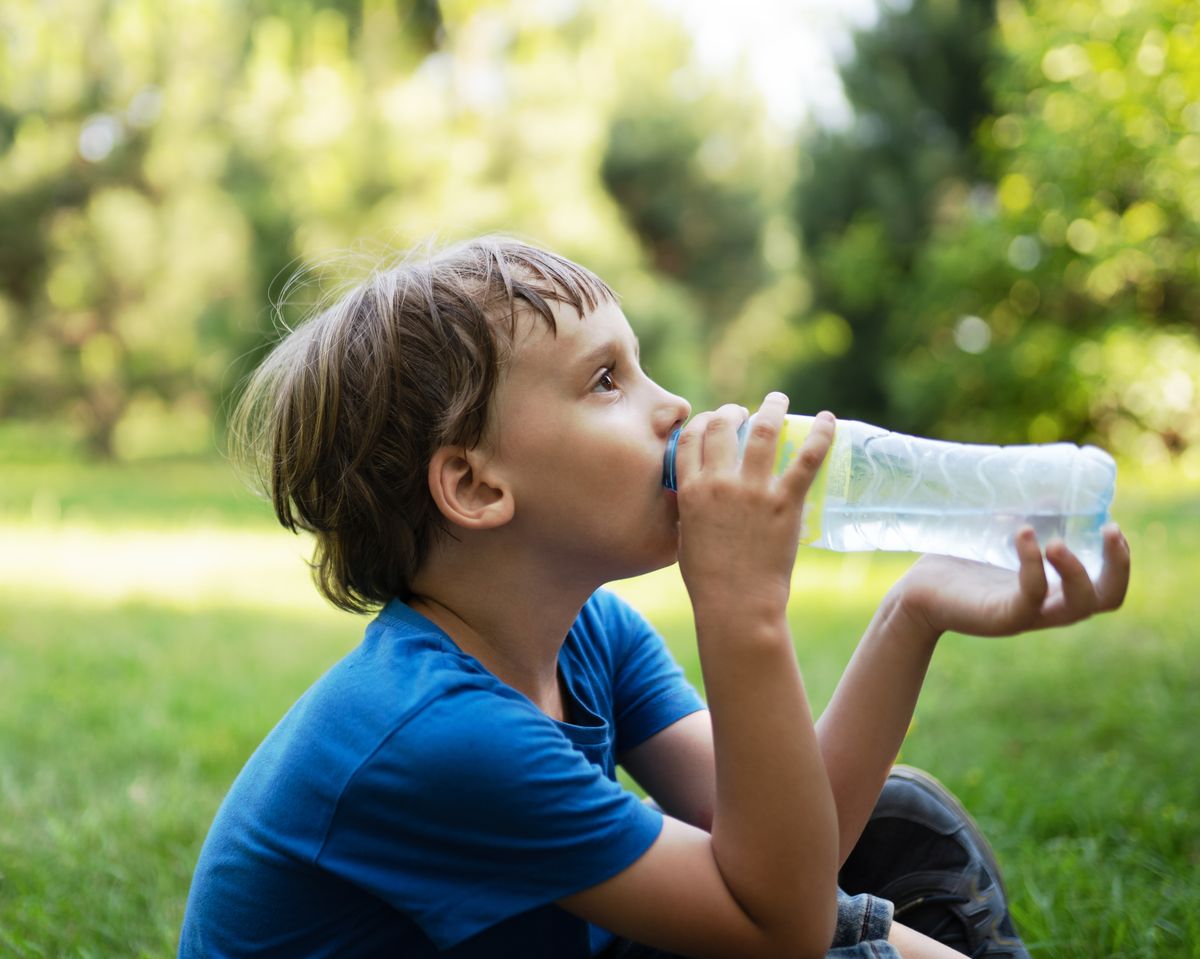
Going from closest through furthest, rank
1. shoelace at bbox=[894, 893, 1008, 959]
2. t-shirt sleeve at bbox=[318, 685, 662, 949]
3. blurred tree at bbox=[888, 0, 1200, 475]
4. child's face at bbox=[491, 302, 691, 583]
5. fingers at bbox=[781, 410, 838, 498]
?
t-shirt sleeve at bbox=[318, 685, 662, 949], fingers at bbox=[781, 410, 838, 498], child's face at bbox=[491, 302, 691, 583], shoelace at bbox=[894, 893, 1008, 959], blurred tree at bbox=[888, 0, 1200, 475]

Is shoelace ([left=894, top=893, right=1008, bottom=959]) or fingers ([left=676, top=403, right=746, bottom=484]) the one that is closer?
fingers ([left=676, top=403, right=746, bottom=484])

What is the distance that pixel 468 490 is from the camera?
5.17 feet

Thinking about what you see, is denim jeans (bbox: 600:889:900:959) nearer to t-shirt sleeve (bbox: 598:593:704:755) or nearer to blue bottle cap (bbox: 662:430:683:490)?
t-shirt sleeve (bbox: 598:593:704:755)

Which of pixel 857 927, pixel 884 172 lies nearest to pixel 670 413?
pixel 857 927

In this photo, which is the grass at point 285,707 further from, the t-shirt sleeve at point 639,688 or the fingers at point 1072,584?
the fingers at point 1072,584

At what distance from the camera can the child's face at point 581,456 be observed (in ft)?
5.08

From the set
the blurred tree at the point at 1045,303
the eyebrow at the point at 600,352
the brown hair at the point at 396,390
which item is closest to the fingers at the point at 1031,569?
the eyebrow at the point at 600,352

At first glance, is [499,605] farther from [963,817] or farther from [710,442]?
[963,817]

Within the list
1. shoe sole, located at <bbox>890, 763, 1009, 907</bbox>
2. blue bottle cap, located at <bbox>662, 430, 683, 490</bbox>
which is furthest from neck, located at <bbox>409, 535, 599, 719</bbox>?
shoe sole, located at <bbox>890, 763, 1009, 907</bbox>

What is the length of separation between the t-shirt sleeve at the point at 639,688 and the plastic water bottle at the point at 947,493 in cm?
35

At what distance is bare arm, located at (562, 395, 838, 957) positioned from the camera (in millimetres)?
1334

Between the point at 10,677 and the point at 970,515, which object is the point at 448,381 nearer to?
the point at 970,515

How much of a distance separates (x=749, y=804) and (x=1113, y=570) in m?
0.52

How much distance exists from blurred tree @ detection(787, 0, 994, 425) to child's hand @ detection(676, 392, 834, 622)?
41.0ft
